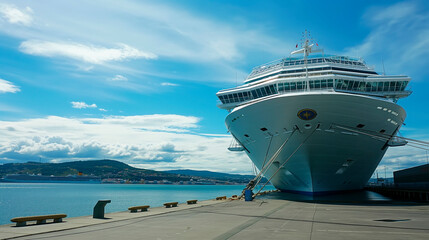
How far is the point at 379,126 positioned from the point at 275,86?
771 cm

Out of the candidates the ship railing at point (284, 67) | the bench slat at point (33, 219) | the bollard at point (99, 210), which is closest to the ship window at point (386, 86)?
the ship railing at point (284, 67)

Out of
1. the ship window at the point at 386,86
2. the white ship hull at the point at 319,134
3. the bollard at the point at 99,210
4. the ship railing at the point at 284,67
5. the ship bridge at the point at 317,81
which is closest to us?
the bollard at the point at 99,210

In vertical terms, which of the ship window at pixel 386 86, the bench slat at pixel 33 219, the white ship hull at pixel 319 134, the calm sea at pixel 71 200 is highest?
the ship window at pixel 386 86

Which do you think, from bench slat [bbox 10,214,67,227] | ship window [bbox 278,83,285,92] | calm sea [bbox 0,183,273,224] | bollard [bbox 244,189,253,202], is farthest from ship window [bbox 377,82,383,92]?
calm sea [bbox 0,183,273,224]

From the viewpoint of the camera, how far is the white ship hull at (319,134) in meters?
19.7

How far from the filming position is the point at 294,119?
20.5 metres

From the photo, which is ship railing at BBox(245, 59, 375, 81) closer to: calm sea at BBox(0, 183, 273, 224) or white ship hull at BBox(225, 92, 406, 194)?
white ship hull at BBox(225, 92, 406, 194)

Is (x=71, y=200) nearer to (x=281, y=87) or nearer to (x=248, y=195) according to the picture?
(x=248, y=195)

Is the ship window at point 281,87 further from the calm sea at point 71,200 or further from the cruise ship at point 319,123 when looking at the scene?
the calm sea at point 71,200

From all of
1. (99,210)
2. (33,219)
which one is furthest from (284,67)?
(33,219)

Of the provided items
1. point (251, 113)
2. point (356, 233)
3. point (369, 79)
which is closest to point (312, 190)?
point (251, 113)

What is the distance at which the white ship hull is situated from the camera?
774 inches

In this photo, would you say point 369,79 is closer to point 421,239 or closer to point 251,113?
point 251,113

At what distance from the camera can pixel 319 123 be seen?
20375 mm
